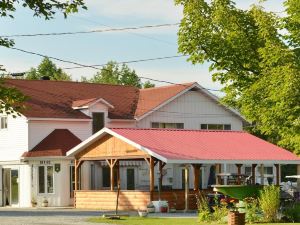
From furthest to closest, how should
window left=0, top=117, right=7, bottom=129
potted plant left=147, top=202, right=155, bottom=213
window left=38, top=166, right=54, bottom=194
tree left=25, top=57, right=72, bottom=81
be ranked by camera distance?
tree left=25, top=57, right=72, bottom=81 < window left=0, top=117, right=7, bottom=129 < window left=38, top=166, right=54, bottom=194 < potted plant left=147, top=202, right=155, bottom=213

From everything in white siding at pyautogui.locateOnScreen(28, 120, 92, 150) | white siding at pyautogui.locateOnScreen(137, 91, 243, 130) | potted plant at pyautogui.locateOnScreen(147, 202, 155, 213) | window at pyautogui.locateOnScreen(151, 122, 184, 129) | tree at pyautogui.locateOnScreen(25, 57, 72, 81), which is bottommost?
potted plant at pyautogui.locateOnScreen(147, 202, 155, 213)

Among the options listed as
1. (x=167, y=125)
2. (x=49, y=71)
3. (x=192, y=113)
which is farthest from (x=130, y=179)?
(x=49, y=71)

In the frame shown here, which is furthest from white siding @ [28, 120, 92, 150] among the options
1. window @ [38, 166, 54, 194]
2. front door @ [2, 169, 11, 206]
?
front door @ [2, 169, 11, 206]

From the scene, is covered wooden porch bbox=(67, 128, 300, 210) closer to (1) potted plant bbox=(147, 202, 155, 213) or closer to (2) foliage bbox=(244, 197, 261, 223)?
(1) potted plant bbox=(147, 202, 155, 213)

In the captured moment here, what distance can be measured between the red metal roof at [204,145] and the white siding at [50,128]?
780 cm

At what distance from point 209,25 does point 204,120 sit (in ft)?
98.4

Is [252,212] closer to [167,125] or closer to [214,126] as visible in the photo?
[167,125]

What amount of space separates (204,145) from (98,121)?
34.8ft

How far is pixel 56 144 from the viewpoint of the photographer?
46719 millimetres

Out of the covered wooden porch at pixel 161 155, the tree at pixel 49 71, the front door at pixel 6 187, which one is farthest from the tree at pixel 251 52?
the tree at pixel 49 71

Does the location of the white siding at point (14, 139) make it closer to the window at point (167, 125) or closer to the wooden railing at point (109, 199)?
the wooden railing at point (109, 199)

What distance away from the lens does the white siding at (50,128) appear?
47.5 meters

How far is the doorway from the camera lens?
4866cm

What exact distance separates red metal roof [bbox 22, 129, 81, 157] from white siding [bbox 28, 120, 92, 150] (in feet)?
0.98
